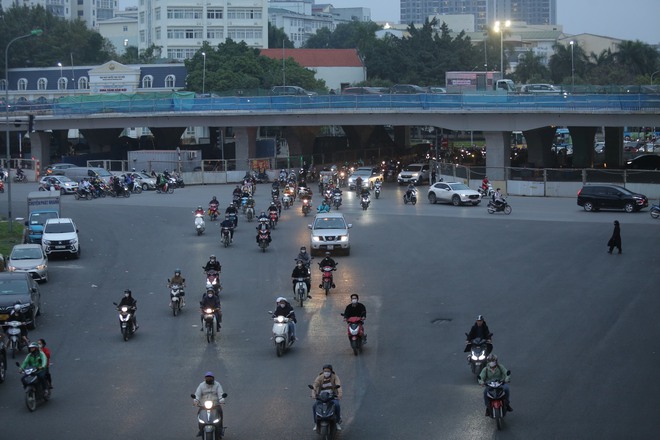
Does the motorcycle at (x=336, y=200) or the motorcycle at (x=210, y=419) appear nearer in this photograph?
the motorcycle at (x=210, y=419)

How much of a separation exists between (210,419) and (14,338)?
8.32 meters

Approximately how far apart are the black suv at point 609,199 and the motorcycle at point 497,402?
3458 cm

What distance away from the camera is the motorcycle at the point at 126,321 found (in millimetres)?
23312

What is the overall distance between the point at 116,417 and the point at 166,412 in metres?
0.82

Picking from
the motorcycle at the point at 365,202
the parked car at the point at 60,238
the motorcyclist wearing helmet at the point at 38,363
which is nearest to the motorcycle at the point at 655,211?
the motorcycle at the point at 365,202

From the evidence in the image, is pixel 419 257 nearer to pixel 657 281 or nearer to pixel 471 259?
pixel 471 259

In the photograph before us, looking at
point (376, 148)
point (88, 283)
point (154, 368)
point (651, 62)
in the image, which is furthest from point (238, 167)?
point (651, 62)

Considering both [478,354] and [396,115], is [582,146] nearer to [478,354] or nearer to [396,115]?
[396,115]

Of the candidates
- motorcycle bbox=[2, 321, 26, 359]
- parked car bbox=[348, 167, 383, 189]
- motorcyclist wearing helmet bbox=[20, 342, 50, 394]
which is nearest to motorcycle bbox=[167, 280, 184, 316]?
motorcycle bbox=[2, 321, 26, 359]

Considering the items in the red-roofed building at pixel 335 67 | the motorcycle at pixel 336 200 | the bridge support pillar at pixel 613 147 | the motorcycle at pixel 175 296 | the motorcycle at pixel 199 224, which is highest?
the red-roofed building at pixel 335 67

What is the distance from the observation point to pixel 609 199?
4912 cm

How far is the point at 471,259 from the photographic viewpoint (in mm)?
34781

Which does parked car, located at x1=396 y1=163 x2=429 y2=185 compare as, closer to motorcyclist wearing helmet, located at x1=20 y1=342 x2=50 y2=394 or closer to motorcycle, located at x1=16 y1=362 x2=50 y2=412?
motorcyclist wearing helmet, located at x1=20 y1=342 x2=50 y2=394

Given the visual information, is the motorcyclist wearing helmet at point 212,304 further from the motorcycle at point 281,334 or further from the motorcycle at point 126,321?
the motorcycle at point 281,334
